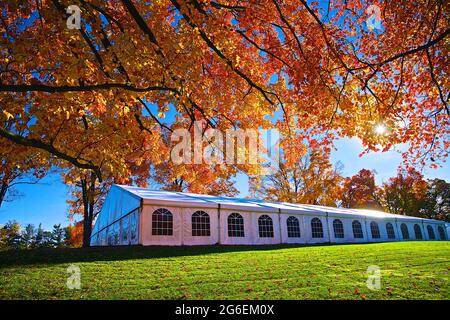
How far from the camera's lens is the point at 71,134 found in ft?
24.5

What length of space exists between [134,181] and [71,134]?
16.4m

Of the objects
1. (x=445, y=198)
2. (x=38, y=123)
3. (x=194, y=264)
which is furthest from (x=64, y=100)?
(x=445, y=198)

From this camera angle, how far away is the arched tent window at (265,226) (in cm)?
1501

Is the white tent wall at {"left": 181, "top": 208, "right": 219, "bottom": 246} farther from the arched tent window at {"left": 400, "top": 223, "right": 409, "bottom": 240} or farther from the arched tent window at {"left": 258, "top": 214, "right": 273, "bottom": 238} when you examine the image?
the arched tent window at {"left": 400, "top": 223, "right": 409, "bottom": 240}

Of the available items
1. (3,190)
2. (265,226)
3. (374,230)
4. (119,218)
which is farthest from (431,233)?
(3,190)

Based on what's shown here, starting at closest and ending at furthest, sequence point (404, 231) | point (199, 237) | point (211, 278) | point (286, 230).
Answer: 1. point (211, 278)
2. point (199, 237)
3. point (286, 230)
4. point (404, 231)

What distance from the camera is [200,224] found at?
Answer: 1319cm

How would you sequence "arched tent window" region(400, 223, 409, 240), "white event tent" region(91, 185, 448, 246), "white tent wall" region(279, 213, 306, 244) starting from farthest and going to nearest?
"arched tent window" region(400, 223, 409, 240) → "white tent wall" region(279, 213, 306, 244) → "white event tent" region(91, 185, 448, 246)

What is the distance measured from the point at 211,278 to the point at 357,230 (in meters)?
17.1

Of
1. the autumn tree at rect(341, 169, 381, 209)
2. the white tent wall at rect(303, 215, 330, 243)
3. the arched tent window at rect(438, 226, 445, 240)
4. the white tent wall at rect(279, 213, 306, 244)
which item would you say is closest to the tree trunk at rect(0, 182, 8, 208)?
the white tent wall at rect(279, 213, 306, 244)

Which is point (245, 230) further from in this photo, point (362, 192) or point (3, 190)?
point (362, 192)

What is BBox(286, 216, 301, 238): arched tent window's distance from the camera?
52.8ft

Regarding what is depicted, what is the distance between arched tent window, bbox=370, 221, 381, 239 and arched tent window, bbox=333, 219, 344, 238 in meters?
3.61

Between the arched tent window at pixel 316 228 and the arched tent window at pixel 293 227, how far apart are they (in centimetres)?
119
